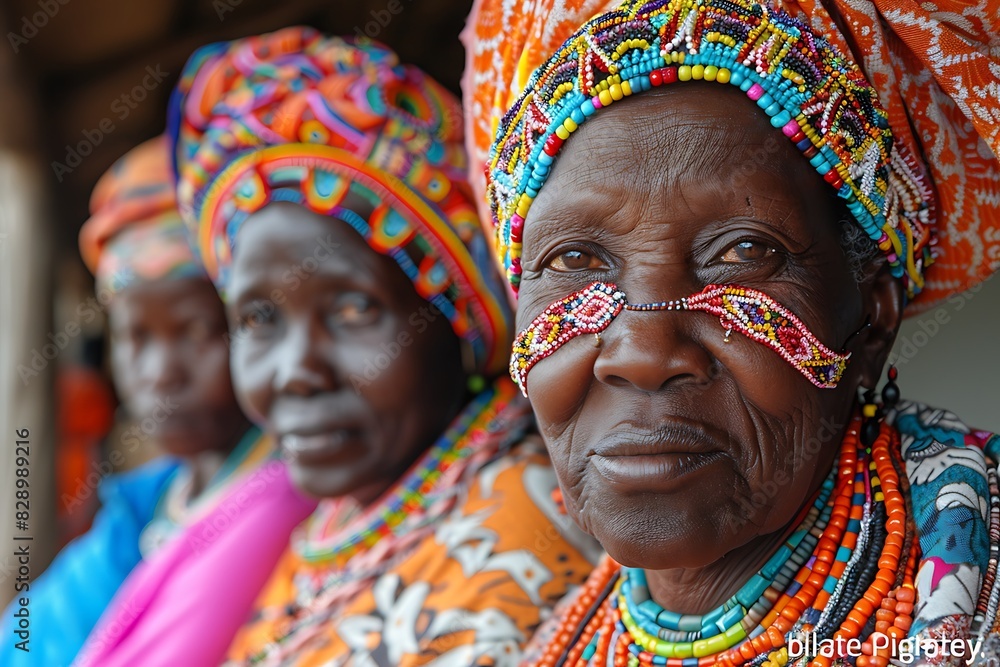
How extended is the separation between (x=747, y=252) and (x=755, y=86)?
9.6 inches

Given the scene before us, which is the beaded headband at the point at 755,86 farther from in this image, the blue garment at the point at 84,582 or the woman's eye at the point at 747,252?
the blue garment at the point at 84,582

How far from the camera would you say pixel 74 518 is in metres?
4.98

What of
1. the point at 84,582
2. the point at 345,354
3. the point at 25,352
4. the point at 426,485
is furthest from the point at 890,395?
the point at 25,352

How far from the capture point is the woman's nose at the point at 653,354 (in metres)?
1.54

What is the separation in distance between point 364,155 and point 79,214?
2951mm

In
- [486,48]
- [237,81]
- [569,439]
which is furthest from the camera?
[237,81]

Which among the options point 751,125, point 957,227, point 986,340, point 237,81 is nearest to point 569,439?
point 751,125

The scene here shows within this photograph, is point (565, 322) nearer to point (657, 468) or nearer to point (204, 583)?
point (657, 468)

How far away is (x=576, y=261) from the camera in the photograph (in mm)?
1731

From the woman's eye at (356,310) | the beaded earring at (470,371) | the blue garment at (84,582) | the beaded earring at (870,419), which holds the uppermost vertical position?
the beaded earring at (870,419)

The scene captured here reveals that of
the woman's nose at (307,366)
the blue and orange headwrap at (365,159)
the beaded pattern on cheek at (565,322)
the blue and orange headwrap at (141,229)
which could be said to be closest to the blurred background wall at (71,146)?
the blue and orange headwrap at (141,229)

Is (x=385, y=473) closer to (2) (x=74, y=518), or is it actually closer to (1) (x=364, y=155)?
(1) (x=364, y=155)

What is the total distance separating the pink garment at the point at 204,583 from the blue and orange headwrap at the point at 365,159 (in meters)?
0.86

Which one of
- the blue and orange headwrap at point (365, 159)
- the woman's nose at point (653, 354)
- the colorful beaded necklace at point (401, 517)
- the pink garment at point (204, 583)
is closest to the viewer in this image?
the woman's nose at point (653, 354)
